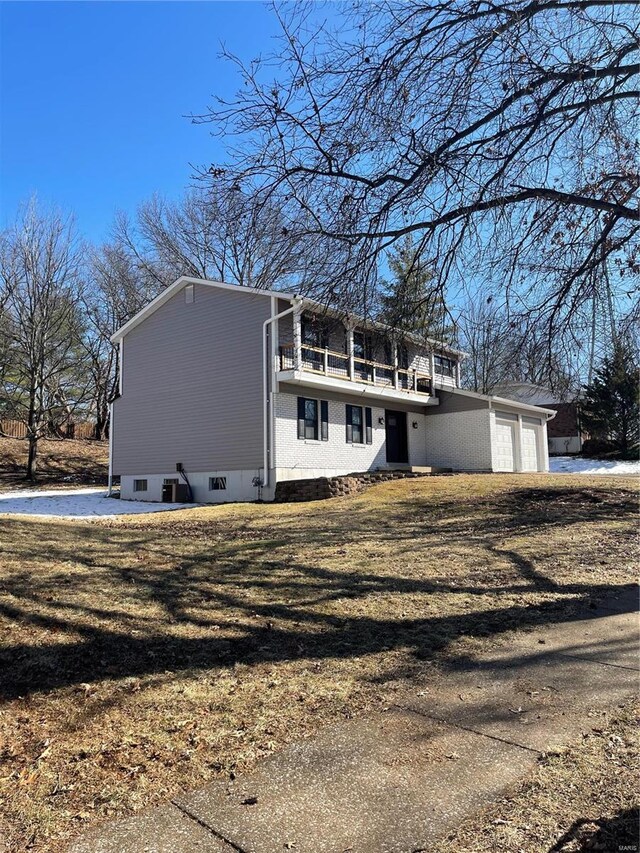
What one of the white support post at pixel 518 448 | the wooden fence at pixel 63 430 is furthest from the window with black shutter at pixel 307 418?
the wooden fence at pixel 63 430

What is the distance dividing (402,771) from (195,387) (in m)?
18.5

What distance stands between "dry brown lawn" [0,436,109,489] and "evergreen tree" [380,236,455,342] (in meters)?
21.2

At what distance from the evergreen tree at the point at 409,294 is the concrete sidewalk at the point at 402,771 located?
3.70 metres

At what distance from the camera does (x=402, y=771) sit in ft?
9.50

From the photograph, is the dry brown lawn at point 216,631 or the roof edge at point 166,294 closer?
the dry brown lawn at point 216,631

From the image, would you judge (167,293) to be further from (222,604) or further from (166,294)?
(222,604)

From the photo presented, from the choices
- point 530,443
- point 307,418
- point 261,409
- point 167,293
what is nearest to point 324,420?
point 307,418

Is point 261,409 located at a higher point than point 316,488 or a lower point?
higher

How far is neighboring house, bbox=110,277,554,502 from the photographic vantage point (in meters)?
18.7

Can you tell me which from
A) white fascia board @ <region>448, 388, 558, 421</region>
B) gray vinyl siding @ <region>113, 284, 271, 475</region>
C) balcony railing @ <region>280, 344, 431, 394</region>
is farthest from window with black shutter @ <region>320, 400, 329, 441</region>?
white fascia board @ <region>448, 388, 558, 421</region>

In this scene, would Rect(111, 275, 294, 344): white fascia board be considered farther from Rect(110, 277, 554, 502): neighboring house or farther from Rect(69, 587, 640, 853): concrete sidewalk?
Rect(69, 587, 640, 853): concrete sidewalk

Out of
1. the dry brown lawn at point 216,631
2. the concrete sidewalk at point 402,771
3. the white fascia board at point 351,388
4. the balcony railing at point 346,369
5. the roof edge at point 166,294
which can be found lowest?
the concrete sidewalk at point 402,771

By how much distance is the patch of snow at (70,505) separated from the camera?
677 inches

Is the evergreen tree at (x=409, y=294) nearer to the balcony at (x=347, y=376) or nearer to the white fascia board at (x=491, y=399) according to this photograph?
the balcony at (x=347, y=376)
